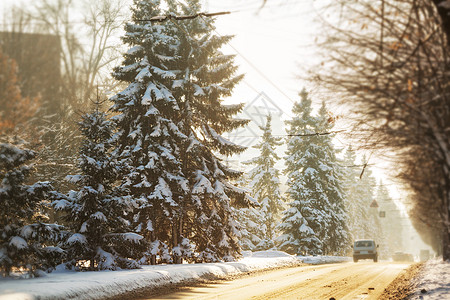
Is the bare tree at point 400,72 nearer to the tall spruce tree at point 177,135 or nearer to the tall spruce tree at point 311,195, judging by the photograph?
the tall spruce tree at point 177,135

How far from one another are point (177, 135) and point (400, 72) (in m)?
15.3

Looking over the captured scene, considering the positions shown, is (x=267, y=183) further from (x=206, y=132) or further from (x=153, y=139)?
(x=153, y=139)

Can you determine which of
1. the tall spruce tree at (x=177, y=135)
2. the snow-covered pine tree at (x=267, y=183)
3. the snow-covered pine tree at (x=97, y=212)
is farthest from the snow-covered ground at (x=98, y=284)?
the snow-covered pine tree at (x=267, y=183)

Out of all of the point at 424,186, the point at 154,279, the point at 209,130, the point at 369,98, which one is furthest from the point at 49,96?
the point at 209,130

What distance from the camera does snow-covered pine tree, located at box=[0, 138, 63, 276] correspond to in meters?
11.9

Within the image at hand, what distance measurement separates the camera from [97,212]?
1543 centimetres

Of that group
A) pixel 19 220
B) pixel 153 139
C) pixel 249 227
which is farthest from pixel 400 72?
pixel 249 227

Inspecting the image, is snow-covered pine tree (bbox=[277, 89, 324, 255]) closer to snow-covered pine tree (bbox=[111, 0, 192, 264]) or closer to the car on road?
the car on road

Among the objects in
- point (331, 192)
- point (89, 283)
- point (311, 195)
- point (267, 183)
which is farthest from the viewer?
point (331, 192)

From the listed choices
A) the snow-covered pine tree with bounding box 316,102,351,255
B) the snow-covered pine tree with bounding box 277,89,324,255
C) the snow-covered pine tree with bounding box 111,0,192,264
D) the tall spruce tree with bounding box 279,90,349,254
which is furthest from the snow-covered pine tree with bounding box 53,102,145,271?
the snow-covered pine tree with bounding box 316,102,351,255

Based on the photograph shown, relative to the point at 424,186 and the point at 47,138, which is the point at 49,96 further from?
the point at 47,138

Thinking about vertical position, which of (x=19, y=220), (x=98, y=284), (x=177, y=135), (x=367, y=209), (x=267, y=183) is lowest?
(x=98, y=284)

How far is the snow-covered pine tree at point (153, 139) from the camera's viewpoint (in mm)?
20250

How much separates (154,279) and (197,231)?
30.2 ft
